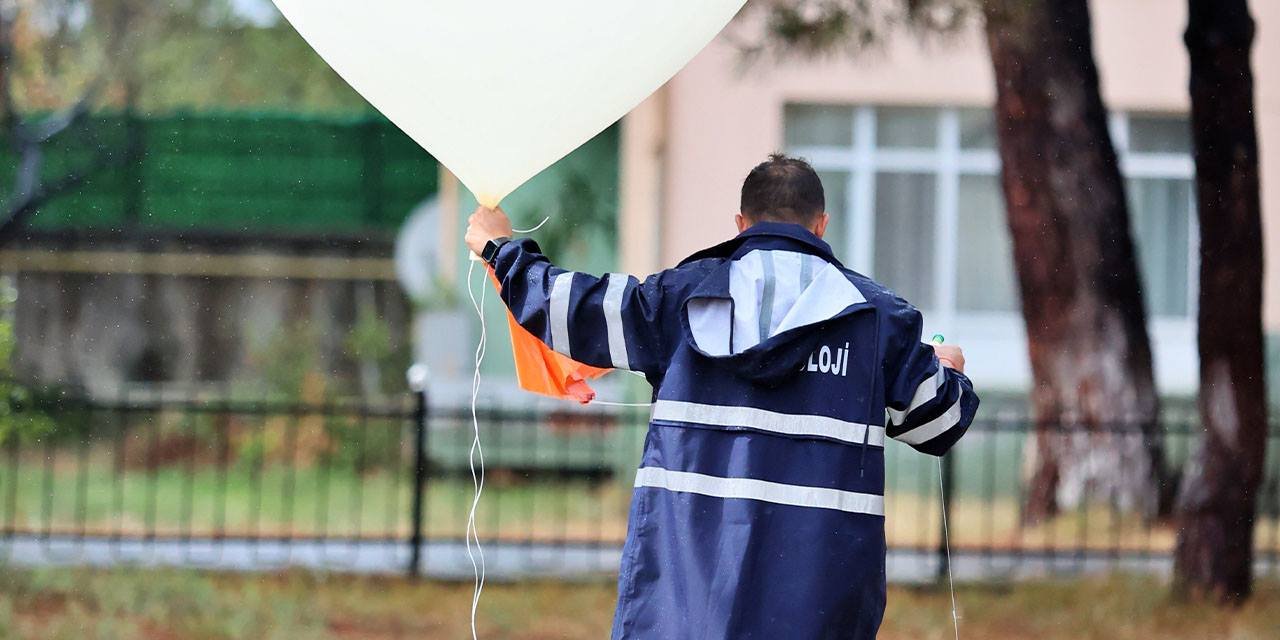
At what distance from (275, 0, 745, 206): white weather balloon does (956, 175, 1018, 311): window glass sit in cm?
676

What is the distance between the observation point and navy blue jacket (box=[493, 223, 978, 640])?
2266 mm

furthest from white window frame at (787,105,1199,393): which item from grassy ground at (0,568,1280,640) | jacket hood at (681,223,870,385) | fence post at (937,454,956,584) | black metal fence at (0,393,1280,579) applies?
jacket hood at (681,223,870,385)

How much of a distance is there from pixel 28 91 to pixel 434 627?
8103mm

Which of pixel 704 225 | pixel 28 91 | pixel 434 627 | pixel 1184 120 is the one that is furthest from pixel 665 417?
pixel 28 91

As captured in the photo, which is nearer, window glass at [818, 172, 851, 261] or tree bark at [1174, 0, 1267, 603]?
tree bark at [1174, 0, 1267, 603]

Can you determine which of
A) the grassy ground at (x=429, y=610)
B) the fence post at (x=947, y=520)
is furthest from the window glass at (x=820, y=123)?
the grassy ground at (x=429, y=610)

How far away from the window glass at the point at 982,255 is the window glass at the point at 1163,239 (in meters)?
0.87

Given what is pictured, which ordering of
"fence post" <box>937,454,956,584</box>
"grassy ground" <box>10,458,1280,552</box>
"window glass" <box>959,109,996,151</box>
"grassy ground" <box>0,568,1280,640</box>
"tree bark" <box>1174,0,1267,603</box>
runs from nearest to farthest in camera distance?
"grassy ground" <box>0,568,1280,640</box> < "tree bark" <box>1174,0,1267,603</box> < "fence post" <box>937,454,956,584</box> < "grassy ground" <box>10,458,1280,552</box> < "window glass" <box>959,109,996,151</box>

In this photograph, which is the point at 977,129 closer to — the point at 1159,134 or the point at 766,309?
the point at 1159,134

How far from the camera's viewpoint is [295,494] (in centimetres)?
887

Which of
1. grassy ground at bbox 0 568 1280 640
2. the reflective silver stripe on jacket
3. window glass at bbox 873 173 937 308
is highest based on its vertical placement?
Result: window glass at bbox 873 173 937 308

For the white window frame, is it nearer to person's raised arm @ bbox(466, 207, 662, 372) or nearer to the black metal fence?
the black metal fence

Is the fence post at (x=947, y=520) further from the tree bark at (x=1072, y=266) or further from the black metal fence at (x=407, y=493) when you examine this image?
the tree bark at (x=1072, y=266)

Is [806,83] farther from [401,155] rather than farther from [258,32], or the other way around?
[258,32]
